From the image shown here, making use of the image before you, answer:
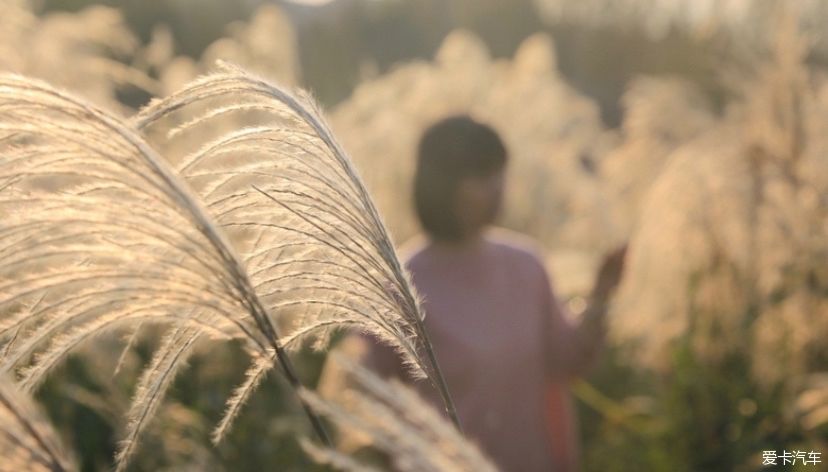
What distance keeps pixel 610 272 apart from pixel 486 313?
67cm

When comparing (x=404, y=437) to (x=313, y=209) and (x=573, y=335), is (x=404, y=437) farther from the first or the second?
(x=573, y=335)

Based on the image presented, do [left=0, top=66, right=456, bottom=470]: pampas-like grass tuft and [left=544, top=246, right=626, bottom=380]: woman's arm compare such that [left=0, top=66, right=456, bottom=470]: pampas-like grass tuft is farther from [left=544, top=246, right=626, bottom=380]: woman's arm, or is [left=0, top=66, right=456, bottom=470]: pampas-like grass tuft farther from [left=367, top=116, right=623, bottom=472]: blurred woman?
[left=367, top=116, right=623, bottom=472]: blurred woman

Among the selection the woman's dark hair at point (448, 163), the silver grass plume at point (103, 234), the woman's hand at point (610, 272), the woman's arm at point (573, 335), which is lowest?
the silver grass plume at point (103, 234)

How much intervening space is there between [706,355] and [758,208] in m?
0.64

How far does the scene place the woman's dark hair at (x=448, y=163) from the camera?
126 inches

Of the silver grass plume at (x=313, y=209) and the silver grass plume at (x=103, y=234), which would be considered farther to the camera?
the silver grass plume at (x=313, y=209)

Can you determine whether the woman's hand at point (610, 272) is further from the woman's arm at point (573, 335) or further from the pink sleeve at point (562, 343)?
the pink sleeve at point (562, 343)

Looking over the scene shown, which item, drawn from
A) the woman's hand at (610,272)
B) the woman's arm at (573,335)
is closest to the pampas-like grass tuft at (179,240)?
the woman's hand at (610,272)

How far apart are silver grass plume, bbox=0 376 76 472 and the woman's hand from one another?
192 cm

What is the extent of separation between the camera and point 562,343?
11.2 ft

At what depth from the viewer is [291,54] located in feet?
20.5

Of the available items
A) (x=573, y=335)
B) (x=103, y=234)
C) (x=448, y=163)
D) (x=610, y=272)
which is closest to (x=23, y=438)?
(x=103, y=234)

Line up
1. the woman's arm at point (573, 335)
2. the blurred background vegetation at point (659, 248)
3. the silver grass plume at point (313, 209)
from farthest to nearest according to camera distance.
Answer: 1. the blurred background vegetation at point (659, 248)
2. the woman's arm at point (573, 335)
3. the silver grass plume at point (313, 209)

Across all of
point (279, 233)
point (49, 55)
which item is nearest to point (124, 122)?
point (279, 233)
